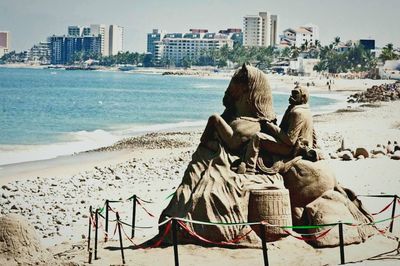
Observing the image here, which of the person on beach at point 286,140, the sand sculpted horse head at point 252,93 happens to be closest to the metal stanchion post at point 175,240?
the person on beach at point 286,140

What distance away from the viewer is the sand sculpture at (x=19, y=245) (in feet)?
24.8

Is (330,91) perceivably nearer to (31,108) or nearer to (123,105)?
(123,105)

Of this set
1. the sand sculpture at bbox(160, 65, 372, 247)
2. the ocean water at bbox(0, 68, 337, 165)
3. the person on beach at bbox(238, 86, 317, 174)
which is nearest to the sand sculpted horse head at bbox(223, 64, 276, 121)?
the sand sculpture at bbox(160, 65, 372, 247)

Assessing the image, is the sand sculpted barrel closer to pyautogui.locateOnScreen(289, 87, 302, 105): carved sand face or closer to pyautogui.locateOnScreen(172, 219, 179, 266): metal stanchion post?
pyautogui.locateOnScreen(172, 219, 179, 266): metal stanchion post

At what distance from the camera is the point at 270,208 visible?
9.20 meters

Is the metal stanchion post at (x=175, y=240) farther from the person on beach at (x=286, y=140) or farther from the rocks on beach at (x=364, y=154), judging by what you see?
the rocks on beach at (x=364, y=154)

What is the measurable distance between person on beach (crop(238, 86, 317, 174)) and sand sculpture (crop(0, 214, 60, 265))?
2.85 metres

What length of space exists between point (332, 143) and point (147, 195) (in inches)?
496

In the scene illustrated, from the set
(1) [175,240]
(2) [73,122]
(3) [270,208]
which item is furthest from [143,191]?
(2) [73,122]

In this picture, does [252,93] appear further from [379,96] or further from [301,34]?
[301,34]

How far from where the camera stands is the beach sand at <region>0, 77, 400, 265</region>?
29.6 feet

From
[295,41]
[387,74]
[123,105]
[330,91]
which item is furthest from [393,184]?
[295,41]

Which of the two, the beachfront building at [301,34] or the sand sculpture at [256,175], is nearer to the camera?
the sand sculpture at [256,175]

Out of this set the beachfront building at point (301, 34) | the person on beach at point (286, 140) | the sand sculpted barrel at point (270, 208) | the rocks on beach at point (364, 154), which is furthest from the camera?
the beachfront building at point (301, 34)
